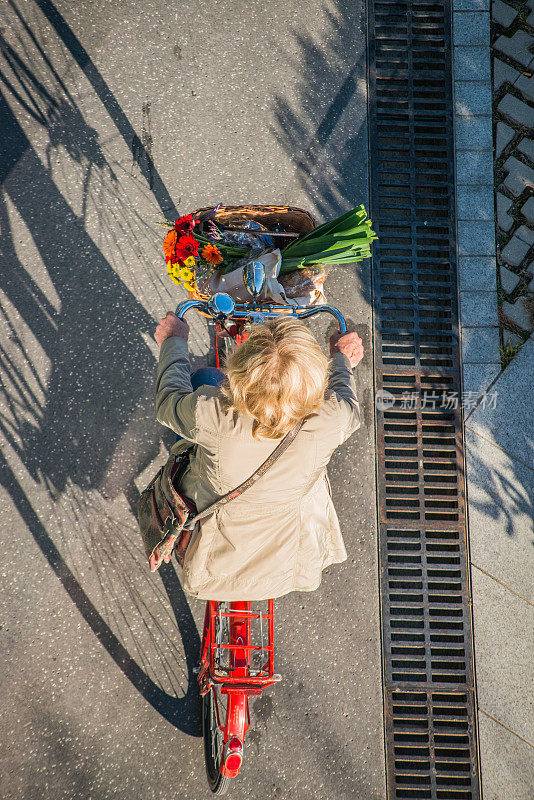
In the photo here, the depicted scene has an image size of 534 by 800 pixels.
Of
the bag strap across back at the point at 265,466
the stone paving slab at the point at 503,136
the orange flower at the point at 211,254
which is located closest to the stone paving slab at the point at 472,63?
the stone paving slab at the point at 503,136

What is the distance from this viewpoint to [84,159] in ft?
12.2

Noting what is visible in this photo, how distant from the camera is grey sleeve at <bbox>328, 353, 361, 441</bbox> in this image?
193 centimetres

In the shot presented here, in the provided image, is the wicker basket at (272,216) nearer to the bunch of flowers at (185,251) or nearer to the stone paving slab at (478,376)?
the bunch of flowers at (185,251)

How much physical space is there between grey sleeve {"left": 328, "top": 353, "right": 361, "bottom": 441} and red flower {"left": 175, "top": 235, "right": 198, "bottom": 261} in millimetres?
916

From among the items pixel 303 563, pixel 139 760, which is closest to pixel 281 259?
pixel 303 563

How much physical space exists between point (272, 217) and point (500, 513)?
8.44 feet

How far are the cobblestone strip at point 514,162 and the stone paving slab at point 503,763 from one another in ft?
8.32

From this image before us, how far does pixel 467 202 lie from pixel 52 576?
13.1ft

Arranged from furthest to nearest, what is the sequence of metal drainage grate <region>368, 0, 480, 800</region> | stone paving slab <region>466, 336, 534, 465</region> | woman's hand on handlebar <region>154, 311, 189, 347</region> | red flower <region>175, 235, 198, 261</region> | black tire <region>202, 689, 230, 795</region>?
stone paving slab <region>466, 336, 534, 465</region> < metal drainage grate <region>368, 0, 480, 800</region> < black tire <region>202, 689, 230, 795</region> < red flower <region>175, 235, 198, 261</region> < woman's hand on handlebar <region>154, 311, 189, 347</region>

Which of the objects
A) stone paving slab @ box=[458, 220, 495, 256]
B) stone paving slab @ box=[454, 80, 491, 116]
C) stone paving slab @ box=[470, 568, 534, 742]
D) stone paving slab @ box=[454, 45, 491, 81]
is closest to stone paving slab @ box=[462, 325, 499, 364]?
stone paving slab @ box=[458, 220, 495, 256]

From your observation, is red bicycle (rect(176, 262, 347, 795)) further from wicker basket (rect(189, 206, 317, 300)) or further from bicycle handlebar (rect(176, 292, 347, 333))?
wicker basket (rect(189, 206, 317, 300))

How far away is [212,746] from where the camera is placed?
2.98m

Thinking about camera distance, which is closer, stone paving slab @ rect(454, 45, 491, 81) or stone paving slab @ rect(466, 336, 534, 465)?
stone paving slab @ rect(466, 336, 534, 465)

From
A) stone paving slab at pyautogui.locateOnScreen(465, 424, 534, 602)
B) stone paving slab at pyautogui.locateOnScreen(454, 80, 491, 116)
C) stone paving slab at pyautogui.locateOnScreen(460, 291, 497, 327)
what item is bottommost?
stone paving slab at pyautogui.locateOnScreen(465, 424, 534, 602)
